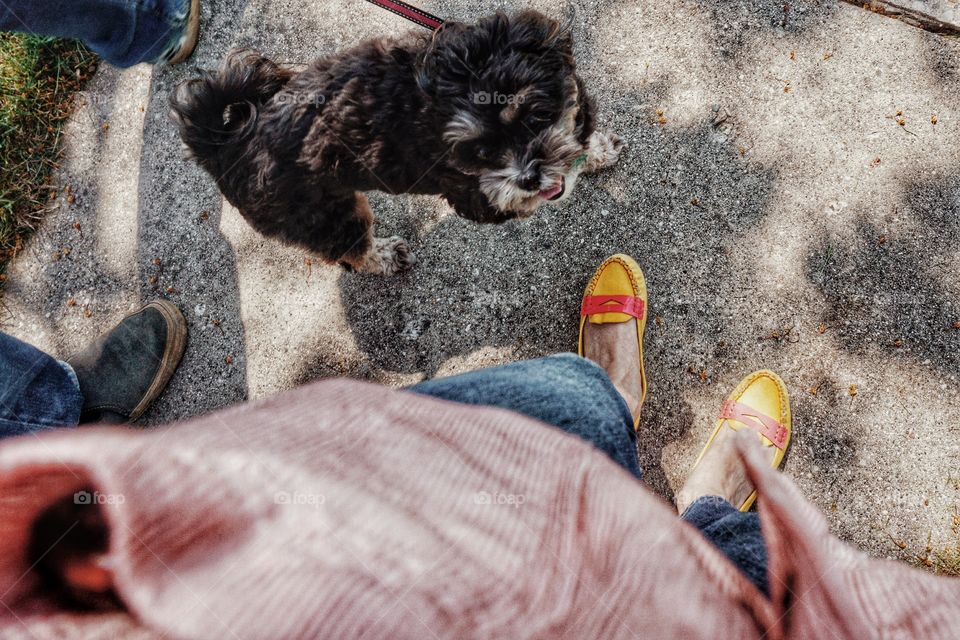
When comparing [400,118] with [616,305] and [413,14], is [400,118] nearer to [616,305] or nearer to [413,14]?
[413,14]

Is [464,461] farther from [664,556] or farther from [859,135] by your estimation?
[859,135]

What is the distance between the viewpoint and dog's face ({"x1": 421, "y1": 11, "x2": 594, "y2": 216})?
79.4 inches

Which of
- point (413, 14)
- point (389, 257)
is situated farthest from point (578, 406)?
point (413, 14)

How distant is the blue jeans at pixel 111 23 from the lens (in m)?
2.50

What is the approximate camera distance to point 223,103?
2.08 m

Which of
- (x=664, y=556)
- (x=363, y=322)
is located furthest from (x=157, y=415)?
(x=664, y=556)

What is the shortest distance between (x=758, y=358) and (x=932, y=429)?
2.50 feet

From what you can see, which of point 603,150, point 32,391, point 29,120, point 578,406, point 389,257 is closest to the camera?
point 578,406

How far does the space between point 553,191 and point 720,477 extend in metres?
1.46

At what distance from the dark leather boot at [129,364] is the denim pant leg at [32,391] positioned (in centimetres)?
14

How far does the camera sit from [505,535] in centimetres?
92

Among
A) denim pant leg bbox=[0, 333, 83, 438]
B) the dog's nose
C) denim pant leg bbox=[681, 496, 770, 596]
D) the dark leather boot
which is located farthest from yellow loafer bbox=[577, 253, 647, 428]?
denim pant leg bbox=[0, 333, 83, 438]

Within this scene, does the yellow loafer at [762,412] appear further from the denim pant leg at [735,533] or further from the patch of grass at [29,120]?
the patch of grass at [29,120]

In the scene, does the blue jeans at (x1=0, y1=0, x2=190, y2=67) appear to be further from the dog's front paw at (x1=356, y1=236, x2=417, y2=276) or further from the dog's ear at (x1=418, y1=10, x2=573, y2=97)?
the dog's ear at (x1=418, y1=10, x2=573, y2=97)
